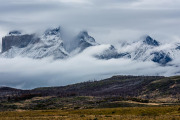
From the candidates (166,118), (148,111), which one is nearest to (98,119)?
(166,118)

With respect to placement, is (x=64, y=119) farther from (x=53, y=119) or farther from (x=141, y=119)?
(x=141, y=119)

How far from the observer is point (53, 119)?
85.6m

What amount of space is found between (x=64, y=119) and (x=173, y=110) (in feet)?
133

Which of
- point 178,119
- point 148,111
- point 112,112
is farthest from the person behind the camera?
point 112,112

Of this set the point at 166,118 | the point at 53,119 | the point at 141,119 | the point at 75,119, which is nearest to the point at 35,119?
the point at 53,119

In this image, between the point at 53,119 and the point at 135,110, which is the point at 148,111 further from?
the point at 53,119

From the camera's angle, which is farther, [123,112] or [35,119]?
[123,112]

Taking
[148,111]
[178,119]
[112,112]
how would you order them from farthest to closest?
1. [112,112]
2. [148,111]
3. [178,119]

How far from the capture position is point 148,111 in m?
106

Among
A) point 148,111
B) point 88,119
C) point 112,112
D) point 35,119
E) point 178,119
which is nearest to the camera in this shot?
point 178,119

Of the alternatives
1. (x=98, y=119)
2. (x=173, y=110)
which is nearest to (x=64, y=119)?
(x=98, y=119)

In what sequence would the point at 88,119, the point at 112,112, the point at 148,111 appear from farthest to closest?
the point at 112,112 → the point at 148,111 → the point at 88,119

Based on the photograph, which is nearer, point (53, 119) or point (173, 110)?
point (53, 119)

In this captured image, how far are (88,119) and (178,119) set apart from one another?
21133 mm
